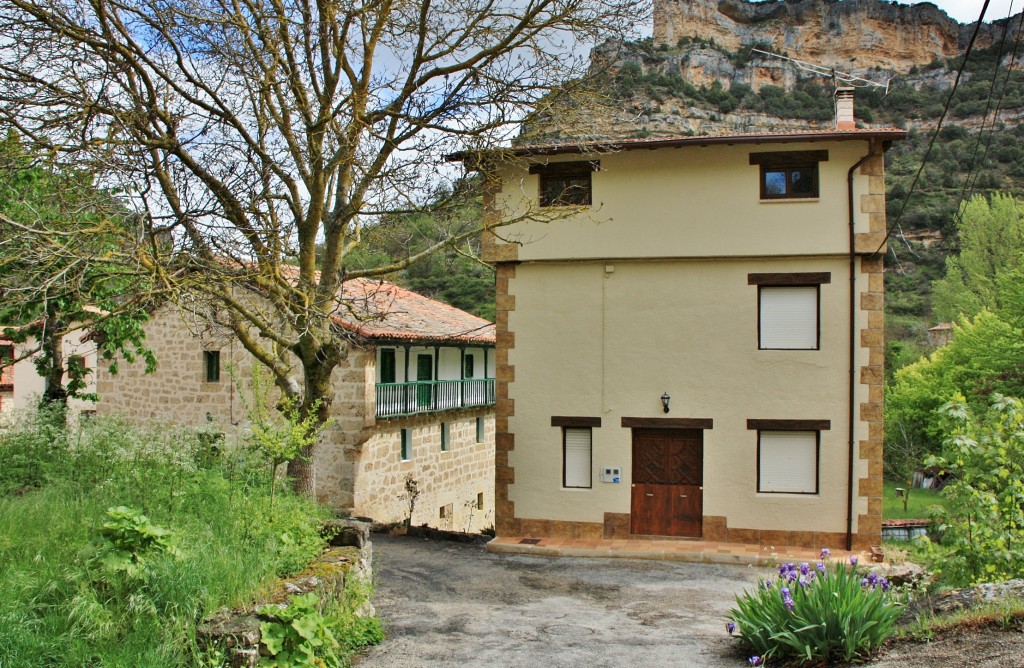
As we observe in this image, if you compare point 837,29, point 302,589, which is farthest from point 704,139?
point 837,29

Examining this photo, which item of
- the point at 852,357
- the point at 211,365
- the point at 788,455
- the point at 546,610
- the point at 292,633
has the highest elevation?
the point at 852,357

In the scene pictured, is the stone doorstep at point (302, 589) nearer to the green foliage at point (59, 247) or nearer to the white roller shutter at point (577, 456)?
the green foliage at point (59, 247)

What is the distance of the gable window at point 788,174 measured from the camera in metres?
12.6

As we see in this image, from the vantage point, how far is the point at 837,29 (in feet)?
403

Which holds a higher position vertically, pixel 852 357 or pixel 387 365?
pixel 852 357

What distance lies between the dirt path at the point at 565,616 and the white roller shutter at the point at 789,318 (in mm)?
3606

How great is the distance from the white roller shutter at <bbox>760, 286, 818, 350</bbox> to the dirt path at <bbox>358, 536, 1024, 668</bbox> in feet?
11.8

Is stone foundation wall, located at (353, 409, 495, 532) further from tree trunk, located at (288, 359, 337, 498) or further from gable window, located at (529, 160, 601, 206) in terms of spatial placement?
gable window, located at (529, 160, 601, 206)

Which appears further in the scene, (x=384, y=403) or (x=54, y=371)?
(x=384, y=403)

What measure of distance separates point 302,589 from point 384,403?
45.5 feet

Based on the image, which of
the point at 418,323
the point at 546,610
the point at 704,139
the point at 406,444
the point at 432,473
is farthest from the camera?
the point at 432,473

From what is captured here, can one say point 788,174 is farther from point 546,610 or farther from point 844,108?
point 546,610

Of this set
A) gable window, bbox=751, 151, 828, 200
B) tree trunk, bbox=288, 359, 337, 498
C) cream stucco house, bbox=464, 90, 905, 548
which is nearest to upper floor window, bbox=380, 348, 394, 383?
cream stucco house, bbox=464, 90, 905, 548

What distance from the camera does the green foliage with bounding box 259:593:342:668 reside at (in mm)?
5516
